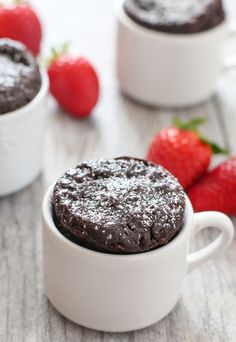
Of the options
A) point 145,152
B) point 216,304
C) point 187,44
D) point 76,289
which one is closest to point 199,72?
point 187,44

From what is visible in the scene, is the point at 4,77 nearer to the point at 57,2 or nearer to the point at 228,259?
the point at 228,259

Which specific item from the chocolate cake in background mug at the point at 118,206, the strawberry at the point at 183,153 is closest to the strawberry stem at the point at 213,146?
the strawberry at the point at 183,153

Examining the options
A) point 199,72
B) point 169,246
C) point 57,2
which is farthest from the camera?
point 57,2

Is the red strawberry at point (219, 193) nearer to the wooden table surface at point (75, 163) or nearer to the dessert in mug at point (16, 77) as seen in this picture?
the wooden table surface at point (75, 163)

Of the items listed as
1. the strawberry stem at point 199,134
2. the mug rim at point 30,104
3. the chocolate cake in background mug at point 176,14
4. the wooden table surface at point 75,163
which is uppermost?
the chocolate cake in background mug at point 176,14

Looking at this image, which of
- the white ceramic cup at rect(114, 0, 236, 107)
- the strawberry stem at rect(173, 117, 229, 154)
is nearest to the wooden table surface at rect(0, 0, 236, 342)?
the white ceramic cup at rect(114, 0, 236, 107)

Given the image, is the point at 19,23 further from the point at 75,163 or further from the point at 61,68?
the point at 75,163
